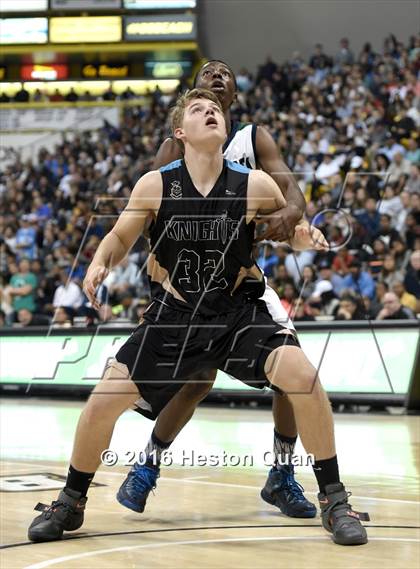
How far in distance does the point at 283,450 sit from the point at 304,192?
41.8ft

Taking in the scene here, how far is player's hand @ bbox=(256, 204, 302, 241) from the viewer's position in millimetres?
5062

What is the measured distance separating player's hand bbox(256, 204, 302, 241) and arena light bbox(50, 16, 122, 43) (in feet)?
83.7

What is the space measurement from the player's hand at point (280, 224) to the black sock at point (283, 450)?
49.4 inches

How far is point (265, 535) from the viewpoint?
197 inches

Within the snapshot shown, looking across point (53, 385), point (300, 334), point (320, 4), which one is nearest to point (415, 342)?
point (300, 334)

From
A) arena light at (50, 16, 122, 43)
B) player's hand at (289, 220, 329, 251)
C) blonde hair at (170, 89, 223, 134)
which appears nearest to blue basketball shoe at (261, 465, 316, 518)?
player's hand at (289, 220, 329, 251)

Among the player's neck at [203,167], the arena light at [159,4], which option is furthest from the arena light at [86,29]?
the player's neck at [203,167]

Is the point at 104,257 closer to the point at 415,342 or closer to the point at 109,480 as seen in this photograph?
the point at 109,480

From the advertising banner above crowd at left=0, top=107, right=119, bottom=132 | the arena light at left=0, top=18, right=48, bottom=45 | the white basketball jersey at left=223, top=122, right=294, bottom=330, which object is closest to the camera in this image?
A: the white basketball jersey at left=223, top=122, right=294, bottom=330

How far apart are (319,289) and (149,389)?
9957 millimetres

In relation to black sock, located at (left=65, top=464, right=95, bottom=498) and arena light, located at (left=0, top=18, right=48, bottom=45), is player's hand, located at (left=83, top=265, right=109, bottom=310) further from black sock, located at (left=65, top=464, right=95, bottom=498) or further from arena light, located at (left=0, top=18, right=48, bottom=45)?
arena light, located at (left=0, top=18, right=48, bottom=45)

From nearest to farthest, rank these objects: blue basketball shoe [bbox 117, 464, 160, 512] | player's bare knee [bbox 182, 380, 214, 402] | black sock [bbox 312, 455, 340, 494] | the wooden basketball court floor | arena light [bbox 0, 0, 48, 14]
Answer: the wooden basketball court floor, black sock [bbox 312, 455, 340, 494], blue basketball shoe [bbox 117, 464, 160, 512], player's bare knee [bbox 182, 380, 214, 402], arena light [bbox 0, 0, 48, 14]

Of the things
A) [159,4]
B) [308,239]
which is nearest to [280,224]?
[308,239]

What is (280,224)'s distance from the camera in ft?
16.7
